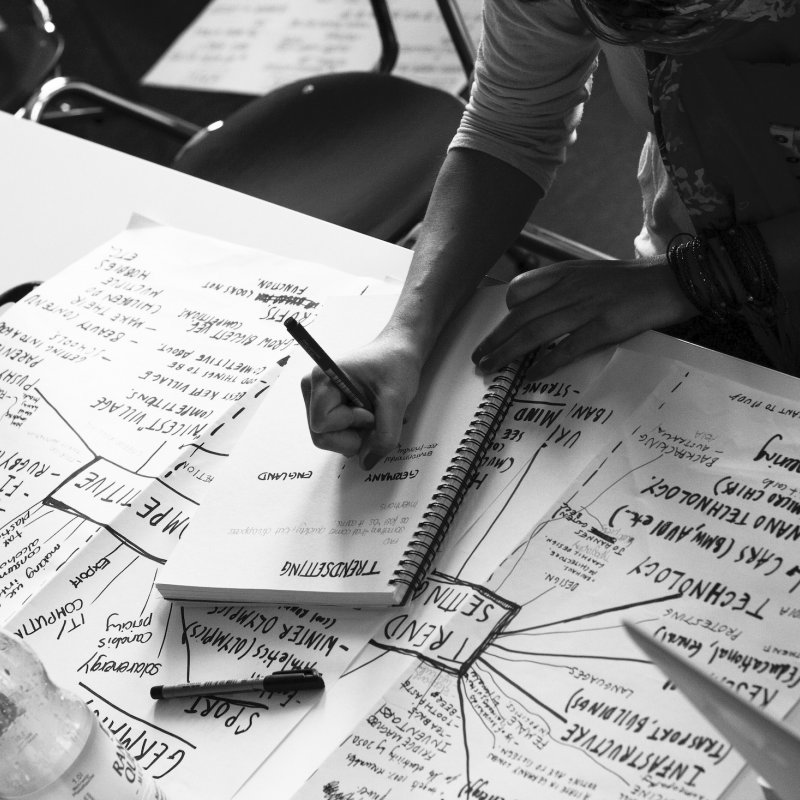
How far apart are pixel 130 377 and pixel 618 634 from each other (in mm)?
561

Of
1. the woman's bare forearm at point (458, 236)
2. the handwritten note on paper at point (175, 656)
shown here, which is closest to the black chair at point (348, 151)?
the woman's bare forearm at point (458, 236)

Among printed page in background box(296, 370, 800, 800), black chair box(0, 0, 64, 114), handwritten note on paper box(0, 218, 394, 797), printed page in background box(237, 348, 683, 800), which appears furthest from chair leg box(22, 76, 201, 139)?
printed page in background box(296, 370, 800, 800)

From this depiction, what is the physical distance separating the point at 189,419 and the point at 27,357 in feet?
0.74

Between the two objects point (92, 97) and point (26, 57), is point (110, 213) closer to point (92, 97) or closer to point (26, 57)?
point (92, 97)

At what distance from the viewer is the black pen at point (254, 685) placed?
661 millimetres

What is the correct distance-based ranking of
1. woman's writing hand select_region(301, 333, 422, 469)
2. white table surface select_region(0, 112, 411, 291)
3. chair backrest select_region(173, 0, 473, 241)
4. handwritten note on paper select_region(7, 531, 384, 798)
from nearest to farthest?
handwritten note on paper select_region(7, 531, 384, 798), woman's writing hand select_region(301, 333, 422, 469), white table surface select_region(0, 112, 411, 291), chair backrest select_region(173, 0, 473, 241)

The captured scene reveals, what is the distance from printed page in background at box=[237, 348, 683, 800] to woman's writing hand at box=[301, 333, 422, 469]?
82 mm

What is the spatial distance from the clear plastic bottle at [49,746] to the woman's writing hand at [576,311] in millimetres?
408

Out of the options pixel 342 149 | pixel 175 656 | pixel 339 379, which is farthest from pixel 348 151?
pixel 175 656

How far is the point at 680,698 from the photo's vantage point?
576 millimetres

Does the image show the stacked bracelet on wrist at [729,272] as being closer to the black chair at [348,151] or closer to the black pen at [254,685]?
the black pen at [254,685]

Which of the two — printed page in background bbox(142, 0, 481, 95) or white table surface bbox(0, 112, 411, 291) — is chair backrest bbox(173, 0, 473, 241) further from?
printed page in background bbox(142, 0, 481, 95)

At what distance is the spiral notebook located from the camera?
71cm

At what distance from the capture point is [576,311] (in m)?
0.83
